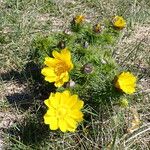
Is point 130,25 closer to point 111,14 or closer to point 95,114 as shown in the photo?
point 111,14

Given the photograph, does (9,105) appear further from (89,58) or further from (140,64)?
(140,64)

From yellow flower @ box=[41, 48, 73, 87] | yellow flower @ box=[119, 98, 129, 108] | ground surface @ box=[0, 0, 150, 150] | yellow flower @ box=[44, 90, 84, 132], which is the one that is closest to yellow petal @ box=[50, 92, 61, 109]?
yellow flower @ box=[44, 90, 84, 132]

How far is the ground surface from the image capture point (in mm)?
2510

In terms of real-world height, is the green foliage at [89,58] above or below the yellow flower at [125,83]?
below

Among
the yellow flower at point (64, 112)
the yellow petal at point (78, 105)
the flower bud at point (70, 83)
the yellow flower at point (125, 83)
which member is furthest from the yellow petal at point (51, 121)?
the yellow flower at point (125, 83)

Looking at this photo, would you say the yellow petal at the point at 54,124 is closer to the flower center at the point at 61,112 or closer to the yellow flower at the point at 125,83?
the flower center at the point at 61,112

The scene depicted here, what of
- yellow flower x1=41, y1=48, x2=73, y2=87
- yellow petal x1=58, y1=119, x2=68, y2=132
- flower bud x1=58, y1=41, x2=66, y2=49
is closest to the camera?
yellow petal x1=58, y1=119, x2=68, y2=132

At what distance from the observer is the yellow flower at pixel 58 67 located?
2.44 metres

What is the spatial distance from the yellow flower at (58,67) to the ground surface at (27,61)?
25 cm

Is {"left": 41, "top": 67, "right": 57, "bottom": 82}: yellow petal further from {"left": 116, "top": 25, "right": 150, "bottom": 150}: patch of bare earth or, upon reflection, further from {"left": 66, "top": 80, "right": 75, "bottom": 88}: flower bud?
{"left": 116, "top": 25, "right": 150, "bottom": 150}: patch of bare earth

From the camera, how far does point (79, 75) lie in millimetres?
2562

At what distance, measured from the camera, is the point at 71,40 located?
2.77m

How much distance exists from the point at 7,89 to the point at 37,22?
861 millimetres

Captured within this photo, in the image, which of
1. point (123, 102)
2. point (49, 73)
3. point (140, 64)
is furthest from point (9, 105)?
point (140, 64)
